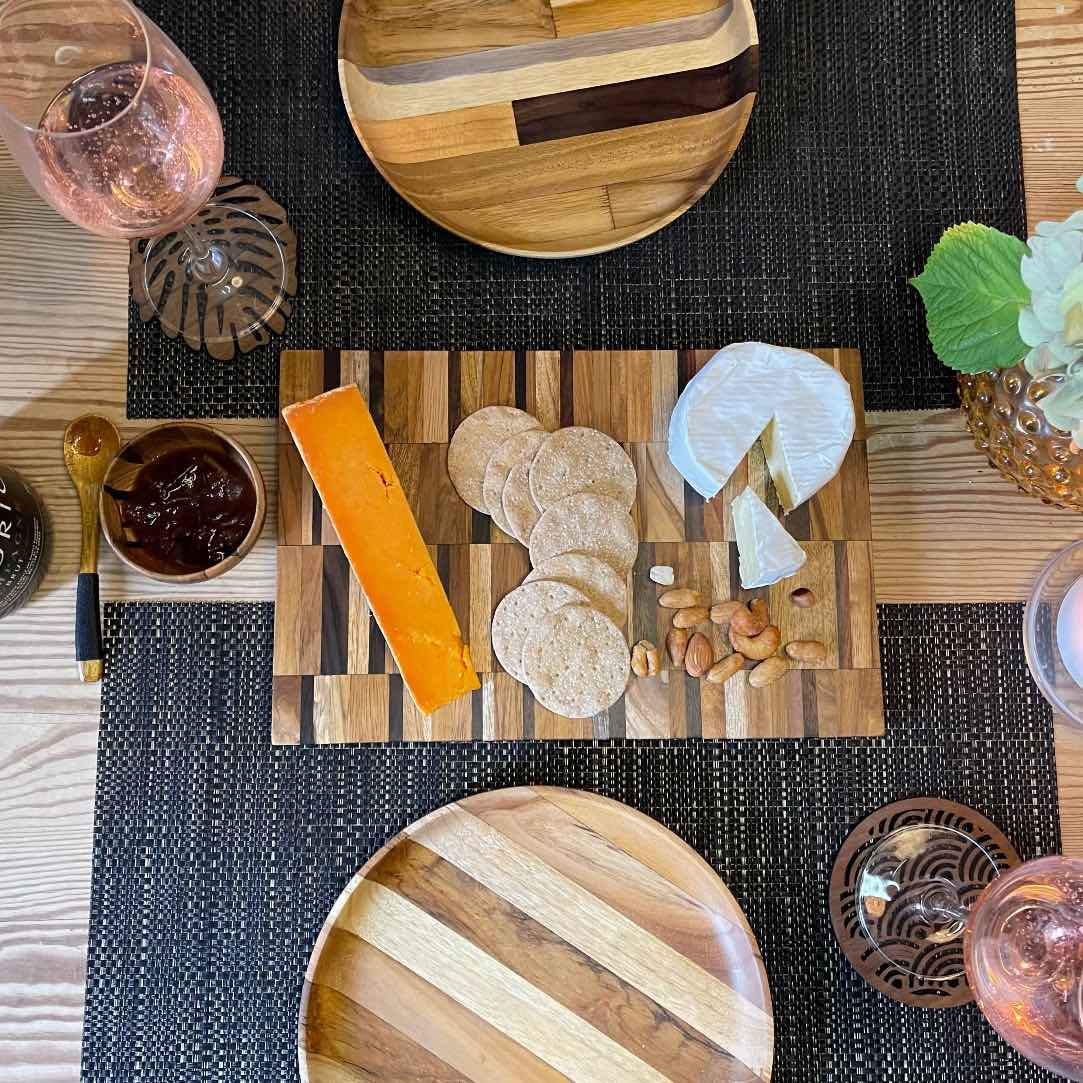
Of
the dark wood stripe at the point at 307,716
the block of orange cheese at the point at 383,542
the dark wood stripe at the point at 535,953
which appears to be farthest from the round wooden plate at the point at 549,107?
the dark wood stripe at the point at 535,953

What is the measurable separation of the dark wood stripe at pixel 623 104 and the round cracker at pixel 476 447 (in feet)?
0.83

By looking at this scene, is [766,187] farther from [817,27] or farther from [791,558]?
[791,558]

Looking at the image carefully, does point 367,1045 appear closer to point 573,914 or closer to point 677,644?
point 573,914

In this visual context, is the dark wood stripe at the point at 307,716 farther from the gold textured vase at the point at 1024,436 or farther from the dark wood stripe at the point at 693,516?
the gold textured vase at the point at 1024,436

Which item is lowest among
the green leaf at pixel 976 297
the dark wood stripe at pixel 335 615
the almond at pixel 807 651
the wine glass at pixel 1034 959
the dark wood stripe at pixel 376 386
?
the wine glass at pixel 1034 959

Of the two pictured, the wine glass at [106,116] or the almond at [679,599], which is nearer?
the wine glass at [106,116]

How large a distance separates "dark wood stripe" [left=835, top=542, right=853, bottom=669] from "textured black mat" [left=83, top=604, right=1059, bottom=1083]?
68 millimetres

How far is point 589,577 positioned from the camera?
831 mm

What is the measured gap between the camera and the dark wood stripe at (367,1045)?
80cm

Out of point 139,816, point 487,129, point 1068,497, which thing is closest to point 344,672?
point 139,816

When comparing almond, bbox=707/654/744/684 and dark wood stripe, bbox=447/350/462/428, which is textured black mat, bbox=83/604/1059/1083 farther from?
dark wood stripe, bbox=447/350/462/428

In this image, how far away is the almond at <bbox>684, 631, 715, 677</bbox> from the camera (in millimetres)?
833

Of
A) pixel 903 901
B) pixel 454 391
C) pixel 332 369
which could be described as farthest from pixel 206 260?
pixel 903 901

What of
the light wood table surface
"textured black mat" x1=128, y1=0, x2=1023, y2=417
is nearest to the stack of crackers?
"textured black mat" x1=128, y1=0, x2=1023, y2=417
